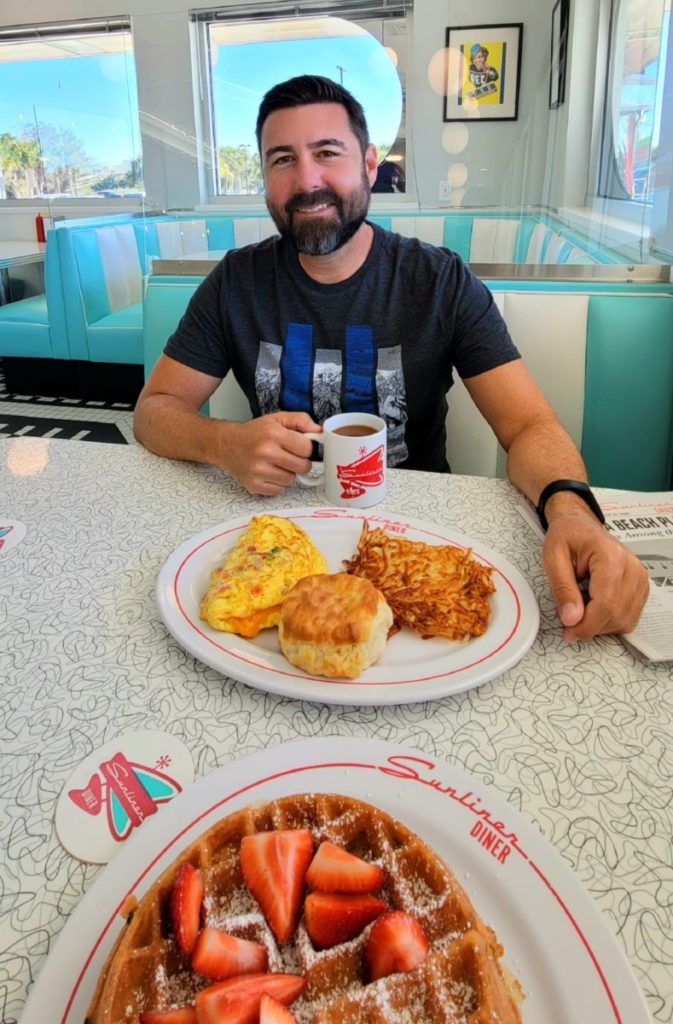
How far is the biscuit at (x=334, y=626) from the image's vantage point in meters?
0.66

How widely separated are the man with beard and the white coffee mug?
33cm

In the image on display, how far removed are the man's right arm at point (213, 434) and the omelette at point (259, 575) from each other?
0.18 m

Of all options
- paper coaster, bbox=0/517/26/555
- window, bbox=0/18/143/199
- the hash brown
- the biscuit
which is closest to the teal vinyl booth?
window, bbox=0/18/143/199

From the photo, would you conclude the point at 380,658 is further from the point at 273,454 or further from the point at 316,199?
the point at 316,199

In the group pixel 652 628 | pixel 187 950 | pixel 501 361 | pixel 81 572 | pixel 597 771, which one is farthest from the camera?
pixel 501 361

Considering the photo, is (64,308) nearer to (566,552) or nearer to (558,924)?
(566,552)

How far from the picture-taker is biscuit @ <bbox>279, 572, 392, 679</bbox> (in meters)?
0.66

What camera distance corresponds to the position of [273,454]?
1.06 meters

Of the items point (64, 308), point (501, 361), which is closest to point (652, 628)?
point (501, 361)

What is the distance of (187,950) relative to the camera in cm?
40

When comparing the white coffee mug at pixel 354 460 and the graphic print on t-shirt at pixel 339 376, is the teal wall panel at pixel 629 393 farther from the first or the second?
the white coffee mug at pixel 354 460

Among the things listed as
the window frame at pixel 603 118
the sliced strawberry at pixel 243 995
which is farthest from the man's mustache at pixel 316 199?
the window frame at pixel 603 118

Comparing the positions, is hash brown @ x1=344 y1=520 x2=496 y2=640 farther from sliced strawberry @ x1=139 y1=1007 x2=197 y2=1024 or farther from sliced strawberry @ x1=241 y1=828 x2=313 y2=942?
→ sliced strawberry @ x1=139 y1=1007 x2=197 y2=1024

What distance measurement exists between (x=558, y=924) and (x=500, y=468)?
1.37m
